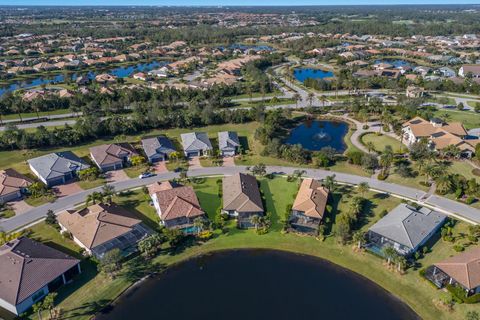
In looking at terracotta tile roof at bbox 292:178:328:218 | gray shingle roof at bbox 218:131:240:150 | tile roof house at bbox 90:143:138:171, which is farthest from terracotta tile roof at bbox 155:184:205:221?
gray shingle roof at bbox 218:131:240:150

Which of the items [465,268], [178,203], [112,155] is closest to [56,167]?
[112,155]

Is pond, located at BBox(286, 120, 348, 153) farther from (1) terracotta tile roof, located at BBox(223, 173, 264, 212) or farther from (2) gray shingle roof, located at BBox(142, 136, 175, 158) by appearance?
(2) gray shingle roof, located at BBox(142, 136, 175, 158)

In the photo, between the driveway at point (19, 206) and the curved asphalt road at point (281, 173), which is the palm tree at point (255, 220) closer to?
the curved asphalt road at point (281, 173)

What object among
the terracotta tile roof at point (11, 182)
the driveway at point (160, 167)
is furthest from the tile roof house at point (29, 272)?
the driveway at point (160, 167)

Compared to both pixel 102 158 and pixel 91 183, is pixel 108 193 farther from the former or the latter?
pixel 102 158

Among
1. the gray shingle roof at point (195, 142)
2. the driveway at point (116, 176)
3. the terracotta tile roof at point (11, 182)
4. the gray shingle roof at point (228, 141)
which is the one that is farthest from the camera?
the gray shingle roof at point (228, 141)

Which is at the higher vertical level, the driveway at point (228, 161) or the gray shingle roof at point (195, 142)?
the gray shingle roof at point (195, 142)
